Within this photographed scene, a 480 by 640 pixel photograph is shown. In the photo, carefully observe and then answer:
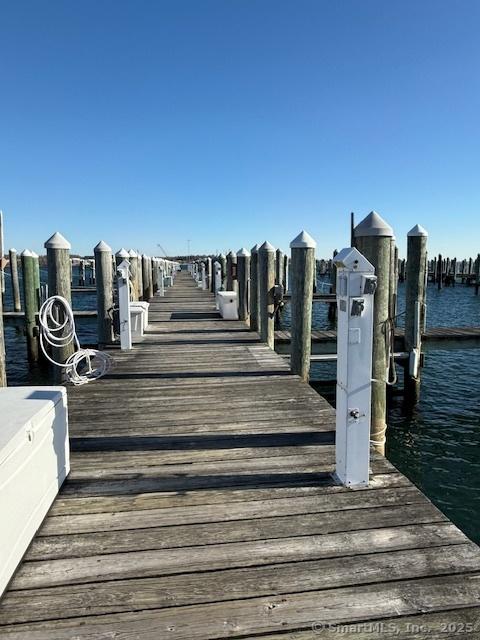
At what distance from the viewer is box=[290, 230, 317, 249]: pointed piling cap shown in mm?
5957

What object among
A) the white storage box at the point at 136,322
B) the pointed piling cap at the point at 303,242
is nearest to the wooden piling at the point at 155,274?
the white storage box at the point at 136,322

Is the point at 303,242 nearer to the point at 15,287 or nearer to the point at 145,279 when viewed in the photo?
the point at 145,279

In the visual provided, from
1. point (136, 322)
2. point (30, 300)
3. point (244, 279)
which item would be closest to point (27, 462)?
point (136, 322)

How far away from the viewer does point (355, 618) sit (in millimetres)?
1913

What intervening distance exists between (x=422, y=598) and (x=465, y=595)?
0.20 meters

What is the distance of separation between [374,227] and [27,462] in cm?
344

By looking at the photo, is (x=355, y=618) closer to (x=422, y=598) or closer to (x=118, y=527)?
(x=422, y=598)

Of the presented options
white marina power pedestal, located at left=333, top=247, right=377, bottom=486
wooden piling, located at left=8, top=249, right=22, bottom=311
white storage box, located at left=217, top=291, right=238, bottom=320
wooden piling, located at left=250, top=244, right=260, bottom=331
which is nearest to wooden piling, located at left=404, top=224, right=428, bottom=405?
wooden piling, located at left=250, top=244, right=260, bottom=331

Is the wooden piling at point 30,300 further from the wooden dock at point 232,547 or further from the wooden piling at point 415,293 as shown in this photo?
the wooden dock at point 232,547

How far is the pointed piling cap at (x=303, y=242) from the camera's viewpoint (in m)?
5.96

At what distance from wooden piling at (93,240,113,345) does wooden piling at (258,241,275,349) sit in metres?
2.75

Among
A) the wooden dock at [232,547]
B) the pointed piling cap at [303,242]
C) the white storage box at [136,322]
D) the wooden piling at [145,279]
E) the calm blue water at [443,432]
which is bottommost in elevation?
the calm blue water at [443,432]

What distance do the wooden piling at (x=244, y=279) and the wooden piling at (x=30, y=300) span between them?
684cm

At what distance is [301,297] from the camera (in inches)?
234
